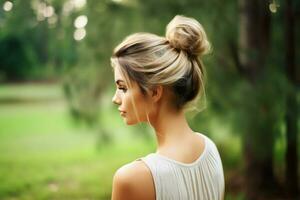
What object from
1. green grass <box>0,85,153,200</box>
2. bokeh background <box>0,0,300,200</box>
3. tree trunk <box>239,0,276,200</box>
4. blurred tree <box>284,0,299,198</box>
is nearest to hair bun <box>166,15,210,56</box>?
bokeh background <box>0,0,300,200</box>

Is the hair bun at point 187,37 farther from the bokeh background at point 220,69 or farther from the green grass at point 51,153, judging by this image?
the green grass at point 51,153

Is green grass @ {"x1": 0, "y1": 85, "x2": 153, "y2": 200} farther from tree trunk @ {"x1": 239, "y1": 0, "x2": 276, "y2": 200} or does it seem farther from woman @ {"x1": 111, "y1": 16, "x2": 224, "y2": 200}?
woman @ {"x1": 111, "y1": 16, "x2": 224, "y2": 200}

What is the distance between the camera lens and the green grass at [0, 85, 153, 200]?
453 cm

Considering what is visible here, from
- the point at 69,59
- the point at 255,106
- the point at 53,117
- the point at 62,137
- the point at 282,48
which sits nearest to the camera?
the point at 255,106

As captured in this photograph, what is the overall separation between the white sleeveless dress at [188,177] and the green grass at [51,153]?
2186 mm

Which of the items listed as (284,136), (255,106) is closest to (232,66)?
(255,106)

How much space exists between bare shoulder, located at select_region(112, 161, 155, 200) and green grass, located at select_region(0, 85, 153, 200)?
228 cm

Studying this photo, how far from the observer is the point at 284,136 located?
3.29m

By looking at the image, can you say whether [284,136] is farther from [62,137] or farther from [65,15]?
[62,137]

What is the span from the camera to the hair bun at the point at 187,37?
3.17 ft

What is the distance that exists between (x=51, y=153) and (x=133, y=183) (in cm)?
571

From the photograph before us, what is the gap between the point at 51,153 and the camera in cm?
643

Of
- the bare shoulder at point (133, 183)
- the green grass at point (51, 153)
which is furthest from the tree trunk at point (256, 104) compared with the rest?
the bare shoulder at point (133, 183)

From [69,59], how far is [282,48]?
1.50 m
